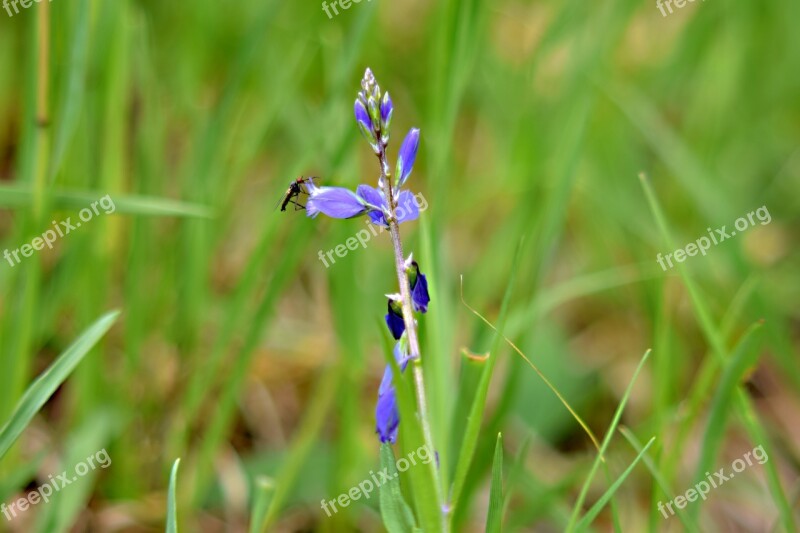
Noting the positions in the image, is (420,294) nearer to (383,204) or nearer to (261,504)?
(383,204)

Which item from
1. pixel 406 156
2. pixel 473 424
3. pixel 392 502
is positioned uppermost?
pixel 406 156

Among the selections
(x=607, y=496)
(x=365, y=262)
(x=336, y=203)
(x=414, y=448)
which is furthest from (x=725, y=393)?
(x=365, y=262)

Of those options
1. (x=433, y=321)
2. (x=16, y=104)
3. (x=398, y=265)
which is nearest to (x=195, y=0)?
(x=16, y=104)

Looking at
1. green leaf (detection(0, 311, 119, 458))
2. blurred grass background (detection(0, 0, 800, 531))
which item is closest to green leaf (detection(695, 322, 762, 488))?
blurred grass background (detection(0, 0, 800, 531))

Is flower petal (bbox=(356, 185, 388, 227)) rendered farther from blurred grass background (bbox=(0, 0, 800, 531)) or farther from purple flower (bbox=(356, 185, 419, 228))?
blurred grass background (bbox=(0, 0, 800, 531))

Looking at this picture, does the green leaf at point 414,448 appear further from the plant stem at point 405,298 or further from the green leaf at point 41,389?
the green leaf at point 41,389
